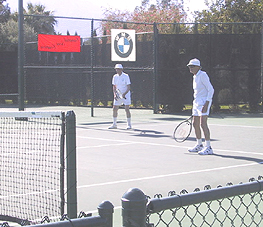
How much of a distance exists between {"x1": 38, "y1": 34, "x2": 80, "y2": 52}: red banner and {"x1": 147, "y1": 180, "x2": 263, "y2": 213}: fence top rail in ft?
49.8

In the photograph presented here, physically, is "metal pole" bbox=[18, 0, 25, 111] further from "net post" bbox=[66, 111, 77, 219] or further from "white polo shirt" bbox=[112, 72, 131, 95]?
"net post" bbox=[66, 111, 77, 219]

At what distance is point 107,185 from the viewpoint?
289 inches

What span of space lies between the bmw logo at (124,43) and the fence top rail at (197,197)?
666 inches

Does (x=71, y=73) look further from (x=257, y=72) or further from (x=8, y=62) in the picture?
(x=257, y=72)

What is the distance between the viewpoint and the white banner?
1956 cm

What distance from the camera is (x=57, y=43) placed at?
58.5ft

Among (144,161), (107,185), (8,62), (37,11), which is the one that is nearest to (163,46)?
(8,62)

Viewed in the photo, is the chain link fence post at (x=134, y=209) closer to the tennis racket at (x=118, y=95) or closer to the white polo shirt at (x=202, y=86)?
the white polo shirt at (x=202, y=86)

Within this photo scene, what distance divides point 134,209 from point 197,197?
17.8 inches

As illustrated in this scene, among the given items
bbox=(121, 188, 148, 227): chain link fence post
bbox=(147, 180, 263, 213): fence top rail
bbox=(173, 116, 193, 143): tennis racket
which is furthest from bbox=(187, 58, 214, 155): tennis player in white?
bbox=(121, 188, 148, 227): chain link fence post

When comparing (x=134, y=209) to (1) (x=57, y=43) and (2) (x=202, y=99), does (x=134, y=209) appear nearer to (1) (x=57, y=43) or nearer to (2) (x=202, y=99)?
(2) (x=202, y=99)

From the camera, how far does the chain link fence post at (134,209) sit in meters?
2.25

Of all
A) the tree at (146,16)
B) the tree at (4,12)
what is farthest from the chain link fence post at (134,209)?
the tree at (4,12)

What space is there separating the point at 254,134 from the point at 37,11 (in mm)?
45293
